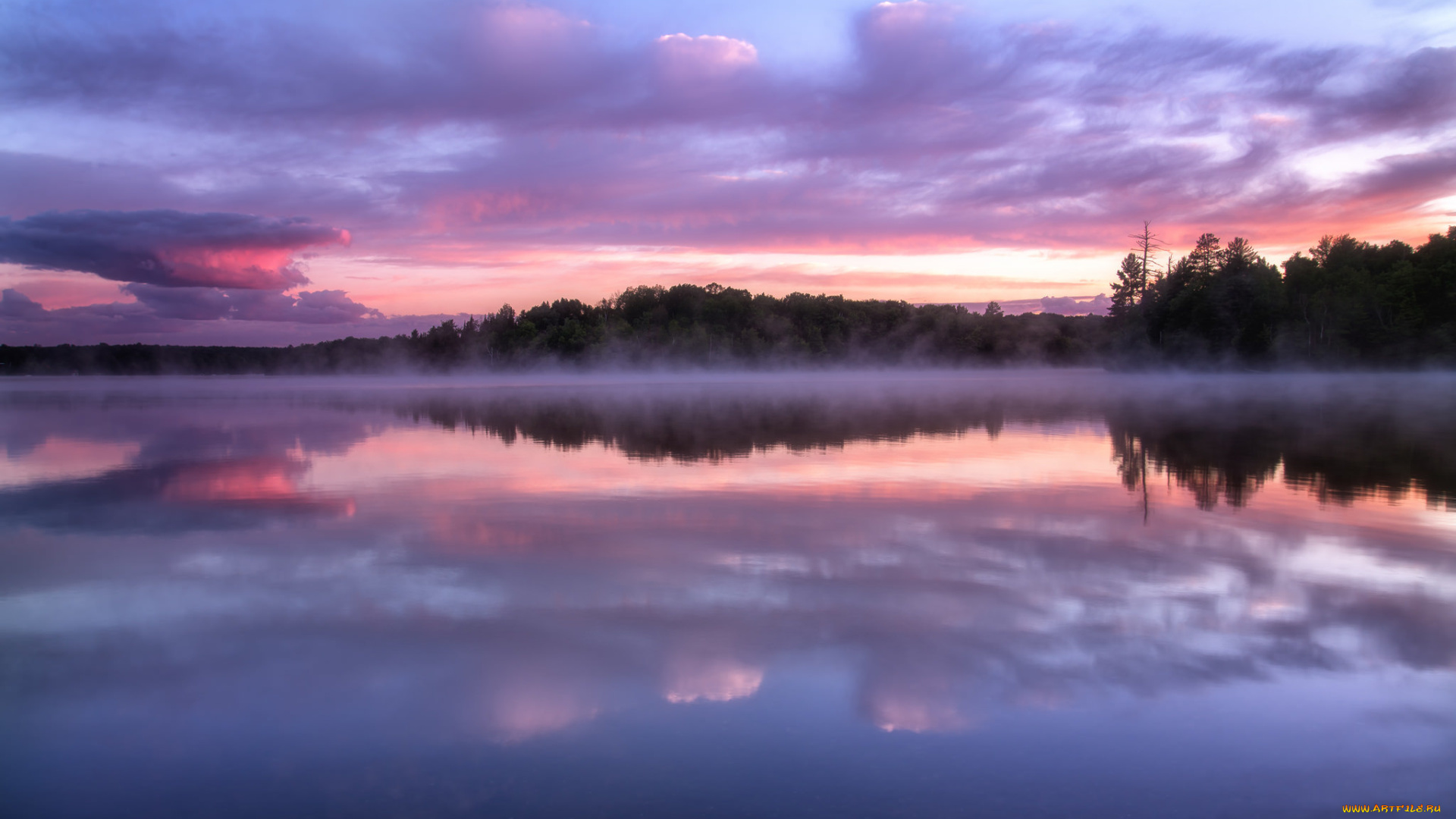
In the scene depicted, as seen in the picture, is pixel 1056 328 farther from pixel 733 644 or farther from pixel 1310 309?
pixel 733 644

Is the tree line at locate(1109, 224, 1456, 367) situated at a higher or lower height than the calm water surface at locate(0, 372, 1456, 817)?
higher

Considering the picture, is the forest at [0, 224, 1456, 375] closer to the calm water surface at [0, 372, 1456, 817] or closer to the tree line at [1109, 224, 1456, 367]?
the tree line at [1109, 224, 1456, 367]

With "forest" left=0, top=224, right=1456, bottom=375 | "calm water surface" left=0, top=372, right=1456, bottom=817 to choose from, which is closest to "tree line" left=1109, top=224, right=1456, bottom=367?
"forest" left=0, top=224, right=1456, bottom=375

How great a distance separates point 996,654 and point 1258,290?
72.0 metres

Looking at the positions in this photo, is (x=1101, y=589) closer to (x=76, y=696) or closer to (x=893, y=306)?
(x=76, y=696)

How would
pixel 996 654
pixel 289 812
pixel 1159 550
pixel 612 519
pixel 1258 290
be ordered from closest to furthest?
pixel 289 812 → pixel 996 654 → pixel 1159 550 → pixel 612 519 → pixel 1258 290

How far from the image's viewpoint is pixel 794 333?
338 ft

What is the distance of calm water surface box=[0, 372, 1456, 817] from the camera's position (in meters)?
3.31

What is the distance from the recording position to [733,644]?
4691mm

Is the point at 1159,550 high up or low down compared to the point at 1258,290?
down

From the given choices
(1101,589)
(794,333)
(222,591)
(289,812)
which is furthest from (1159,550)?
(794,333)

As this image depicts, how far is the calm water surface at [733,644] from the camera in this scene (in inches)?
130

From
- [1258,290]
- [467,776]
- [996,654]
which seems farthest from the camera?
[1258,290]

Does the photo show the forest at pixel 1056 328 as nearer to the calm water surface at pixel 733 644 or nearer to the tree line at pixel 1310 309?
the tree line at pixel 1310 309
